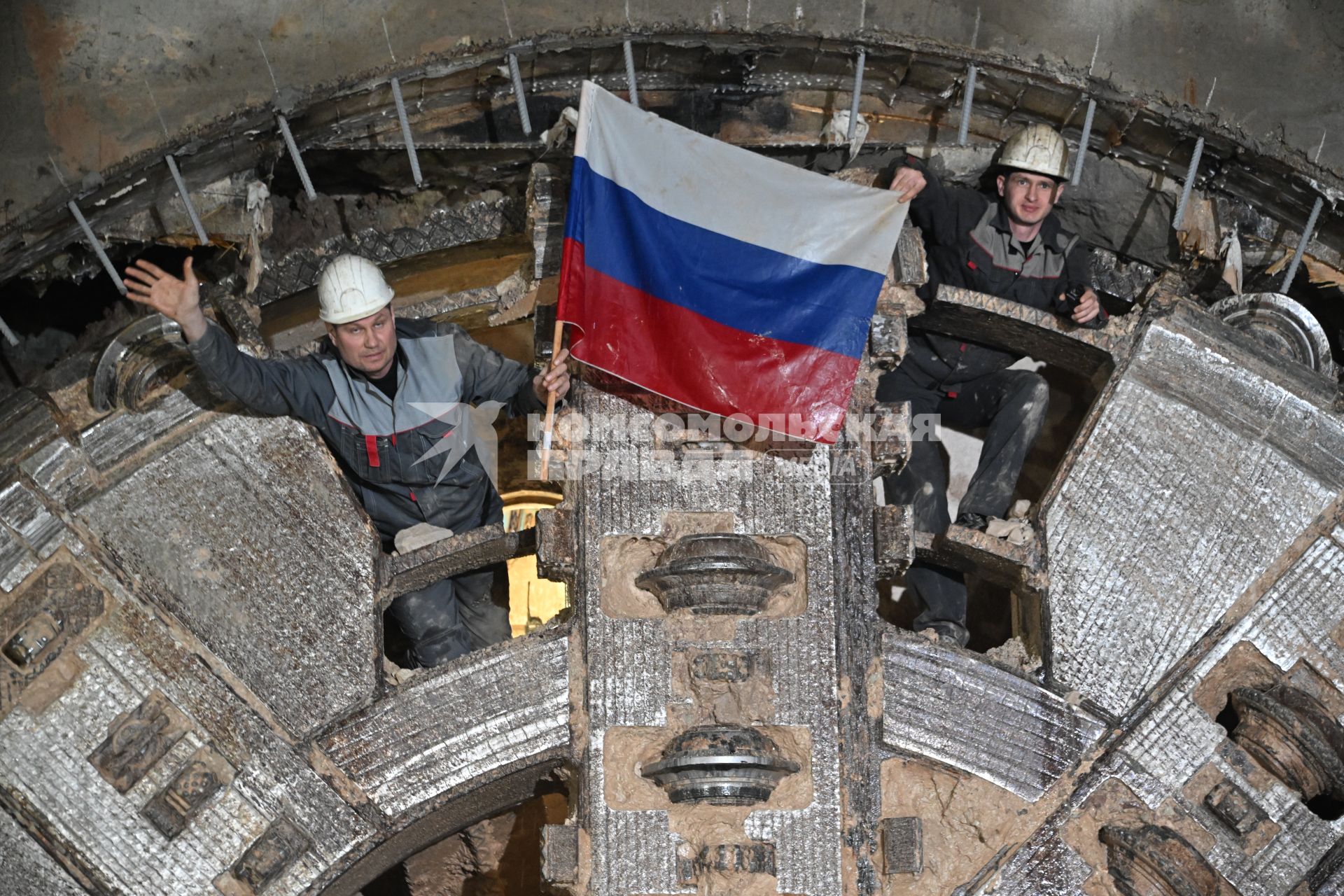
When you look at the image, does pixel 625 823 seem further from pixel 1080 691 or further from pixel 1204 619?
pixel 1204 619

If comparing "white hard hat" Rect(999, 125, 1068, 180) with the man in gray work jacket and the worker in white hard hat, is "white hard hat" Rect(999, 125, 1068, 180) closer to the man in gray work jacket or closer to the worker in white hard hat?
the worker in white hard hat

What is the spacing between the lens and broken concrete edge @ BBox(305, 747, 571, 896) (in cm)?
816

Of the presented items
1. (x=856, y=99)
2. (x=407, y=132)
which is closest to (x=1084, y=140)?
(x=856, y=99)

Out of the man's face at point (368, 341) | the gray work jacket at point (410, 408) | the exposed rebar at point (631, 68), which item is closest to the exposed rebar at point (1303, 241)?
the exposed rebar at point (631, 68)

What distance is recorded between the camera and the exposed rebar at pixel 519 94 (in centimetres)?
995

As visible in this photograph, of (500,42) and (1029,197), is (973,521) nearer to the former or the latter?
(1029,197)

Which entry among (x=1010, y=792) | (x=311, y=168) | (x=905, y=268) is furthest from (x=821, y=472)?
(x=311, y=168)

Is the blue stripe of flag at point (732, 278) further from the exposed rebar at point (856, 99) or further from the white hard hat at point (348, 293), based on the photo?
the exposed rebar at point (856, 99)

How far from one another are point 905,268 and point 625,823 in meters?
3.10

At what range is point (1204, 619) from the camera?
859cm

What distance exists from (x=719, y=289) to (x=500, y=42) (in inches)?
107

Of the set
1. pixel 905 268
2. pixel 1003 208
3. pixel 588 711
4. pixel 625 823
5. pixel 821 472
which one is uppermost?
pixel 1003 208

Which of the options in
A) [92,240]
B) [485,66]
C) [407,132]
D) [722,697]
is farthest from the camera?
[485,66]

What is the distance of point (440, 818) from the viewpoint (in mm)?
8375
